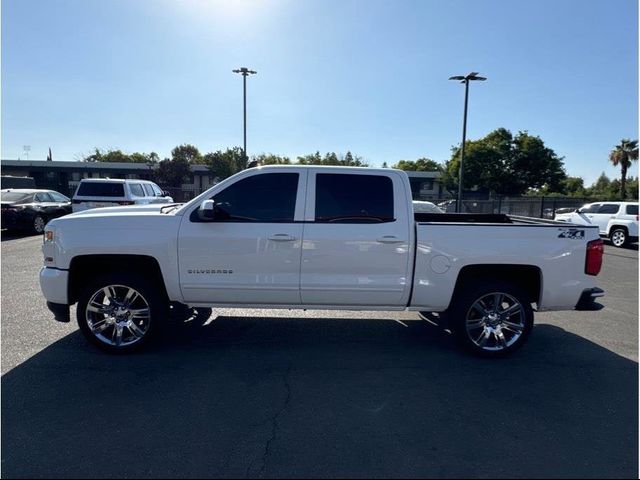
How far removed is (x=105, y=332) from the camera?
436 centimetres

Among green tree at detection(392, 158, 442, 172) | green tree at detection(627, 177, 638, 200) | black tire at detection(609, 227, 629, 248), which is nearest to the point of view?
black tire at detection(609, 227, 629, 248)

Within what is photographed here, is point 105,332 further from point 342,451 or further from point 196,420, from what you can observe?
point 342,451

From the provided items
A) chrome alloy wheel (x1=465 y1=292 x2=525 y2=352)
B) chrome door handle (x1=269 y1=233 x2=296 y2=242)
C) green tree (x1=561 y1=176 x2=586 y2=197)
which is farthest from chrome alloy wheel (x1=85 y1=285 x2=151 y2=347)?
green tree (x1=561 y1=176 x2=586 y2=197)

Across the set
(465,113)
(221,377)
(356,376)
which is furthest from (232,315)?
(465,113)

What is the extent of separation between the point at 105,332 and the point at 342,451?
9.65 feet

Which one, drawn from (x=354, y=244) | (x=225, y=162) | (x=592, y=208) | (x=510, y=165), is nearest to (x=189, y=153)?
(x=225, y=162)

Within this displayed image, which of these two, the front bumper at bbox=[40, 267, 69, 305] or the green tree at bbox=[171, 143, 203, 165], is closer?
the front bumper at bbox=[40, 267, 69, 305]

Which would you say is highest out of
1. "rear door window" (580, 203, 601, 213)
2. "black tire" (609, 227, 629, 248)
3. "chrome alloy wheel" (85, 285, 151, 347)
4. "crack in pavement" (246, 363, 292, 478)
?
"rear door window" (580, 203, 601, 213)

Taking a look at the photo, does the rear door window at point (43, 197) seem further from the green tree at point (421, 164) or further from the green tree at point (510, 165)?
the green tree at point (421, 164)

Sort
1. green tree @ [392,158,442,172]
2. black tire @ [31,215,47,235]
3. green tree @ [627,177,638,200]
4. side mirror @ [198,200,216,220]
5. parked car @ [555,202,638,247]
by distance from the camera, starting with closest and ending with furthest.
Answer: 1. side mirror @ [198,200,216,220]
2. black tire @ [31,215,47,235]
3. parked car @ [555,202,638,247]
4. green tree @ [627,177,638,200]
5. green tree @ [392,158,442,172]

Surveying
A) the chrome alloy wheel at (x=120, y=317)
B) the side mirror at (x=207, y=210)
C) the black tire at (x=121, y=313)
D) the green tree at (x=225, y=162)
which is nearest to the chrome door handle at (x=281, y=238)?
the side mirror at (x=207, y=210)

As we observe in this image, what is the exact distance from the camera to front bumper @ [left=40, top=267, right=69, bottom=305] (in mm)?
4195

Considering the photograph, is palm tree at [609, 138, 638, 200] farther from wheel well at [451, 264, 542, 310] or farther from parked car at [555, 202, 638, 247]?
wheel well at [451, 264, 542, 310]

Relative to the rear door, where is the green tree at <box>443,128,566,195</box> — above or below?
above
